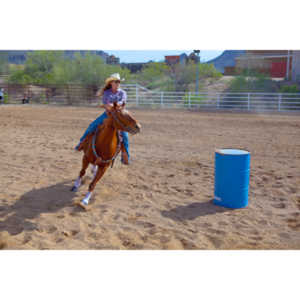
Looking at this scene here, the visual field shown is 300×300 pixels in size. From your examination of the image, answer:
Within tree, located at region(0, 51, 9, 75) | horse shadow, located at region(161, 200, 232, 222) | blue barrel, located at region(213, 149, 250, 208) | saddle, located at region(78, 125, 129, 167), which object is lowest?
horse shadow, located at region(161, 200, 232, 222)

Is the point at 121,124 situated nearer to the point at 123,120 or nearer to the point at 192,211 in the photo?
the point at 123,120

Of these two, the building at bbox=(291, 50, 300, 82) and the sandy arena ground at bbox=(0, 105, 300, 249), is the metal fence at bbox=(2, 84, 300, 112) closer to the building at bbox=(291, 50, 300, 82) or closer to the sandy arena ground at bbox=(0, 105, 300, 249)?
the building at bbox=(291, 50, 300, 82)

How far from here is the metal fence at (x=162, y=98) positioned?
68.1ft

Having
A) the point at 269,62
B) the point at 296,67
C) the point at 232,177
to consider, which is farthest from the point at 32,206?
the point at 269,62

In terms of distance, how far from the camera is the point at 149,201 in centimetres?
536

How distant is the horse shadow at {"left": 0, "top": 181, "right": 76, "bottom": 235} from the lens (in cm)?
434

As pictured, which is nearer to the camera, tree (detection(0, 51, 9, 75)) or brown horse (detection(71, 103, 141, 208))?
brown horse (detection(71, 103, 141, 208))

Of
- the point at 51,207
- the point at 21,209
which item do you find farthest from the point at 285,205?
the point at 21,209

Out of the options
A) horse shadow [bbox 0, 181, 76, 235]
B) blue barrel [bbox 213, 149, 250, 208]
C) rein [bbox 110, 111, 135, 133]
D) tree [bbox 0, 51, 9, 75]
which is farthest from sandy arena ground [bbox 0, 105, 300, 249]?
tree [bbox 0, 51, 9, 75]

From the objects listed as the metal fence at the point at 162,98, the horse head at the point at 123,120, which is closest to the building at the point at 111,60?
the metal fence at the point at 162,98

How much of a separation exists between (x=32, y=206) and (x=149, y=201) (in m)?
1.94

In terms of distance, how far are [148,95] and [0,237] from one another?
68.5 feet

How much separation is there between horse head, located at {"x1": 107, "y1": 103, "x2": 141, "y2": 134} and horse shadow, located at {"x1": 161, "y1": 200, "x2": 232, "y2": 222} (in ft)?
4.66

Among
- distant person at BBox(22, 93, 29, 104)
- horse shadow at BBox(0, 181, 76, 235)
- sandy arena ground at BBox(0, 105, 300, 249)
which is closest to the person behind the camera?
sandy arena ground at BBox(0, 105, 300, 249)
